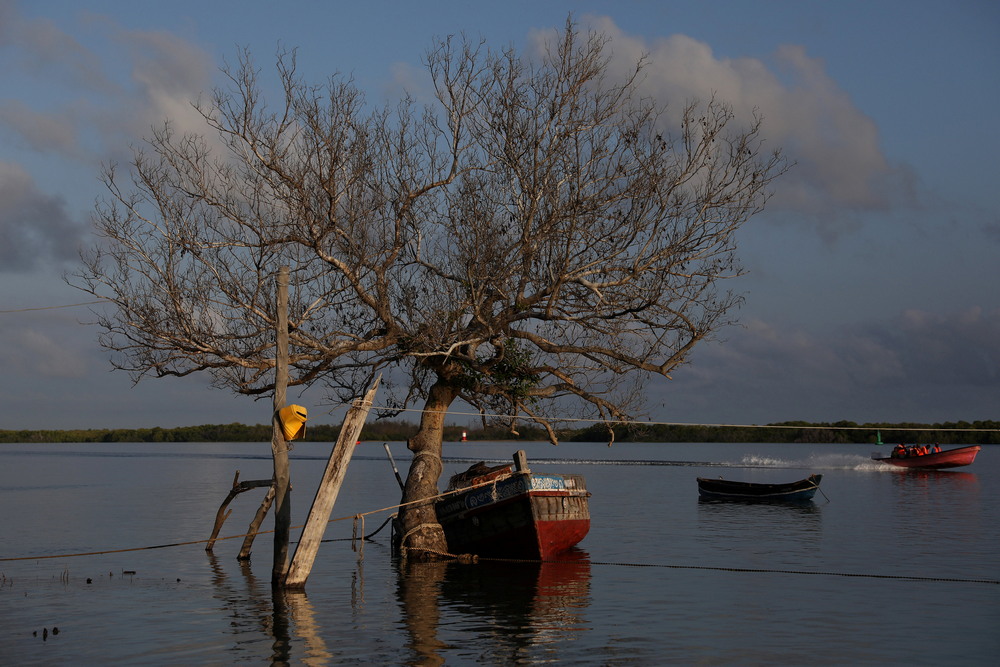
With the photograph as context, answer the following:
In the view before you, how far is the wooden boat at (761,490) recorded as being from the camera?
5316 cm

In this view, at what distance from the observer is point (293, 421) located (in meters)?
20.7

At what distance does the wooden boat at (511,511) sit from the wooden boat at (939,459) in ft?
229

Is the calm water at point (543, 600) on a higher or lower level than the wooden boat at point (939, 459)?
lower

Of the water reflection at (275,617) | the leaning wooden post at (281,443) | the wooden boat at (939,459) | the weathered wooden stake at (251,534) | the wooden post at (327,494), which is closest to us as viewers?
the water reflection at (275,617)

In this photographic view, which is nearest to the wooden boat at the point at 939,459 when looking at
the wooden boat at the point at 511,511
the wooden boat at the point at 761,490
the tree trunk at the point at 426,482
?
the wooden boat at the point at 761,490

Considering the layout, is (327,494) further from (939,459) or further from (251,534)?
(939,459)

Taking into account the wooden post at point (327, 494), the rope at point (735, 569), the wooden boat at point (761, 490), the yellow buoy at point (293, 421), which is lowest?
the rope at point (735, 569)

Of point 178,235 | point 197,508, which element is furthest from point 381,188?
point 197,508

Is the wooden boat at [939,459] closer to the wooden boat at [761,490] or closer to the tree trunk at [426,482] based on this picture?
the wooden boat at [761,490]

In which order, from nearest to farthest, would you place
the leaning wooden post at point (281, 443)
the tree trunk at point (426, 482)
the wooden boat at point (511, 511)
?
the leaning wooden post at point (281, 443), the wooden boat at point (511, 511), the tree trunk at point (426, 482)

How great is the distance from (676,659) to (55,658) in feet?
33.4

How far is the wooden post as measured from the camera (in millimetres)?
20531

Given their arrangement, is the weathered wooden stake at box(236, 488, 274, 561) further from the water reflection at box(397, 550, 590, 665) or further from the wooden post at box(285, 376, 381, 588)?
the wooden post at box(285, 376, 381, 588)

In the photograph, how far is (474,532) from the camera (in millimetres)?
27031
